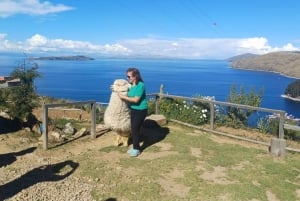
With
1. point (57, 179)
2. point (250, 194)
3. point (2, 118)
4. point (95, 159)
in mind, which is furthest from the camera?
point (2, 118)

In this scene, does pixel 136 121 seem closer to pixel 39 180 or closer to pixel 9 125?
pixel 39 180

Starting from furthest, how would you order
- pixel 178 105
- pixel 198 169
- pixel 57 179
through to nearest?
pixel 178 105 < pixel 198 169 < pixel 57 179

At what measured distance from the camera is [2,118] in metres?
11.3

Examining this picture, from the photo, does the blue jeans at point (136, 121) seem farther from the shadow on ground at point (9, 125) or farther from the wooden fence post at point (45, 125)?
the shadow on ground at point (9, 125)

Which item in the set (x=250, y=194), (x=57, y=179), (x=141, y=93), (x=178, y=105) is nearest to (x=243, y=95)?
(x=178, y=105)

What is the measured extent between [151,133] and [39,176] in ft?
Result: 14.0

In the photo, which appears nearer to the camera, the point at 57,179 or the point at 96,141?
the point at 57,179

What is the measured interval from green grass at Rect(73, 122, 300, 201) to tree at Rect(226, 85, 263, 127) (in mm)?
2550

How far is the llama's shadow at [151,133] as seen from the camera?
996 cm

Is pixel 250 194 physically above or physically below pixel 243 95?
below

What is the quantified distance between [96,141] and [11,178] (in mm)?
3272

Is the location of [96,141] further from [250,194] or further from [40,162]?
[250,194]

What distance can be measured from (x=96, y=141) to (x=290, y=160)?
450 cm

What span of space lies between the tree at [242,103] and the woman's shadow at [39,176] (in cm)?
588
